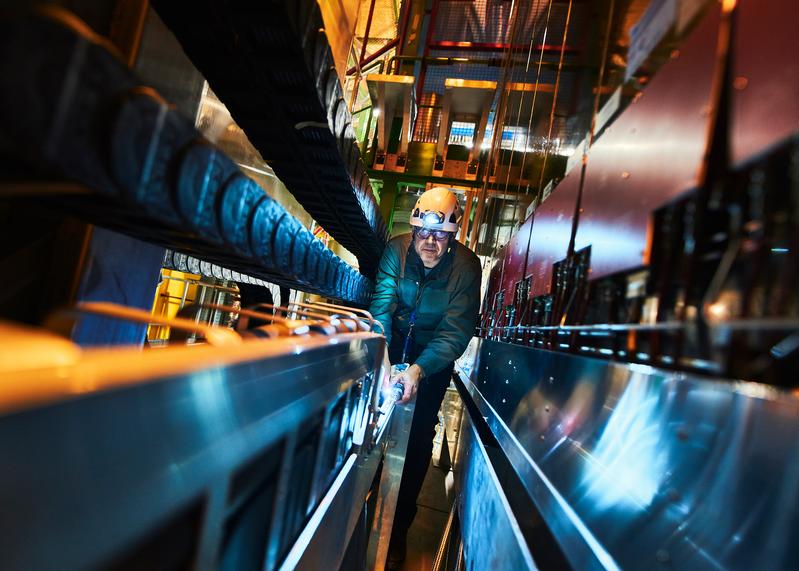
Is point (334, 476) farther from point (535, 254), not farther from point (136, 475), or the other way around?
point (535, 254)

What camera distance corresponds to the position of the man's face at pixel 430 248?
262 cm

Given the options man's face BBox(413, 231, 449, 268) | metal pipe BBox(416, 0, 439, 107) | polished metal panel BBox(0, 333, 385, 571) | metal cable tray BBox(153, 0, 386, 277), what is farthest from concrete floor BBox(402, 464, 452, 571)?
metal pipe BBox(416, 0, 439, 107)

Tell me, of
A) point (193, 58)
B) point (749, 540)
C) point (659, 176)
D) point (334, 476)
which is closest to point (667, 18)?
point (659, 176)

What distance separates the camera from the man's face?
8.59 ft

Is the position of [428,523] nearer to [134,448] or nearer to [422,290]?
[422,290]

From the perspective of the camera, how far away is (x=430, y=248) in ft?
8.60

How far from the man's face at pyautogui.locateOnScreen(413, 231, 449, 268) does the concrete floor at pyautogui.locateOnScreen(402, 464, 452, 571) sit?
1.62 meters

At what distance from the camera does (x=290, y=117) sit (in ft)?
6.11

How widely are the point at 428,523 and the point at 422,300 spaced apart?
1.56 meters

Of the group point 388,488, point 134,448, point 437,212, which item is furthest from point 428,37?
point 134,448

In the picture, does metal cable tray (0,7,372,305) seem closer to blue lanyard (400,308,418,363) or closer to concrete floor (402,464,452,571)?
blue lanyard (400,308,418,363)

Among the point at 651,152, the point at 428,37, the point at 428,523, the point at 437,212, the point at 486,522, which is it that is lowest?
the point at 428,523

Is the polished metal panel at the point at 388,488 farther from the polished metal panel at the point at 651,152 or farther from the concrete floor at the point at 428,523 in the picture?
the polished metal panel at the point at 651,152

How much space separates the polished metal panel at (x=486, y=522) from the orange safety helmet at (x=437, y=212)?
45.6 inches
